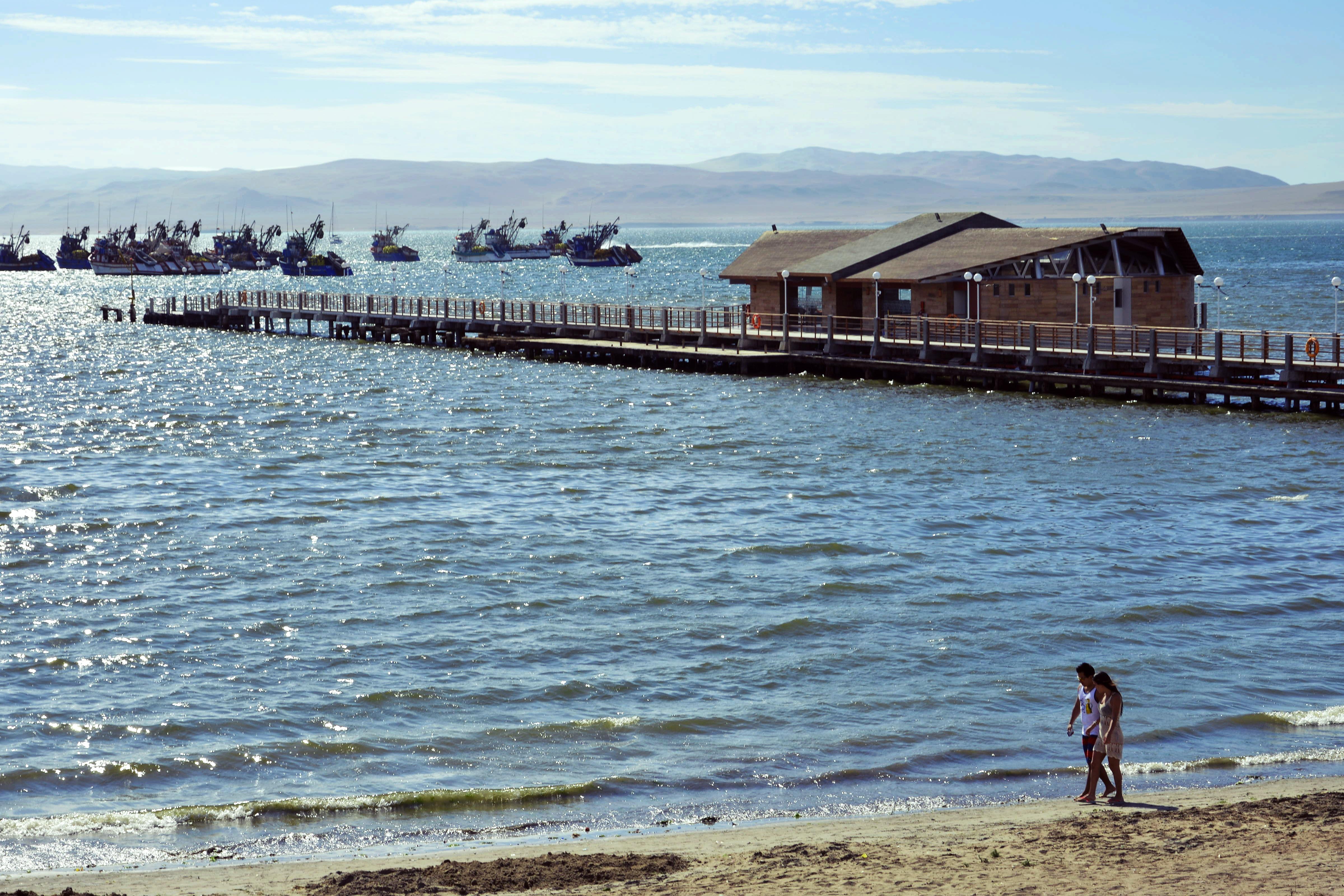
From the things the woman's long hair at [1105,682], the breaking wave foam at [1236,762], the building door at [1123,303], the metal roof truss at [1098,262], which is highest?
the metal roof truss at [1098,262]

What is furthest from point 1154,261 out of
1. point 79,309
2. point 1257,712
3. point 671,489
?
point 79,309

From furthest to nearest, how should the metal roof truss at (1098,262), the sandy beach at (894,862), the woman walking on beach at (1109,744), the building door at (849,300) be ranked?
the building door at (849,300) < the metal roof truss at (1098,262) < the woman walking on beach at (1109,744) < the sandy beach at (894,862)

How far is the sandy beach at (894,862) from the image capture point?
39.1 ft

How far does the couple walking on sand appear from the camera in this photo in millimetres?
14984

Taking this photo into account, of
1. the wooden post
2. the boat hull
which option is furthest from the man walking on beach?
the boat hull

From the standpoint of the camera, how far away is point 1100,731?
49.5 feet

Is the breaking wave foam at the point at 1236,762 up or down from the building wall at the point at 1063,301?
down

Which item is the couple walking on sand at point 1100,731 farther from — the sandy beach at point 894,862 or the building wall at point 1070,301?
the building wall at point 1070,301

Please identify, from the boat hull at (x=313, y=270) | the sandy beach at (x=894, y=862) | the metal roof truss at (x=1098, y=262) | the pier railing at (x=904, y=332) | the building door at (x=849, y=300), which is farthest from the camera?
the boat hull at (x=313, y=270)

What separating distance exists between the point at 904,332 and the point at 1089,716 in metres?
42.9

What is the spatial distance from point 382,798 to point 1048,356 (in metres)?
39.2

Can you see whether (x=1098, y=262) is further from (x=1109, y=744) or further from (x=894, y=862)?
(x=894, y=862)

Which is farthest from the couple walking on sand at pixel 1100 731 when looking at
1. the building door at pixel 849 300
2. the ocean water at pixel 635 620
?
the building door at pixel 849 300

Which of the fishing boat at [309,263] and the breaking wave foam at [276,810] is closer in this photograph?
the breaking wave foam at [276,810]
